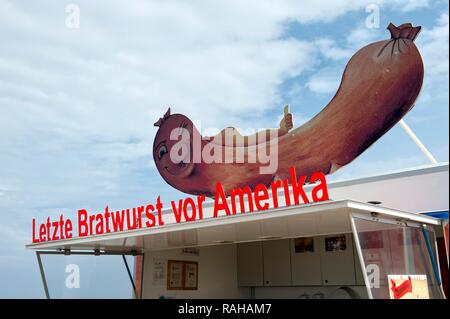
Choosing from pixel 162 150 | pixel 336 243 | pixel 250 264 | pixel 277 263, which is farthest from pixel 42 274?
pixel 336 243

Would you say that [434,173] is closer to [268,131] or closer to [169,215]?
[268,131]

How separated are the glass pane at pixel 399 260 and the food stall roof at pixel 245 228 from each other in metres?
0.14

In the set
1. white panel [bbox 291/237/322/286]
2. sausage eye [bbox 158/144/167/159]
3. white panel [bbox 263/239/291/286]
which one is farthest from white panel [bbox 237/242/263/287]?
sausage eye [bbox 158/144/167/159]

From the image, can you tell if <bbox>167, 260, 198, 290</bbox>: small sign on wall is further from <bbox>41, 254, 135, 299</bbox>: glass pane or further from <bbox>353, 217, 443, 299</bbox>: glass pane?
<bbox>353, 217, 443, 299</bbox>: glass pane

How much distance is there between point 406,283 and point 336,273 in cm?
315

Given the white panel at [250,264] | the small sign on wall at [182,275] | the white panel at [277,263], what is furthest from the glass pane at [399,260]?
the small sign on wall at [182,275]

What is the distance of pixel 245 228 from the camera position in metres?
6.39

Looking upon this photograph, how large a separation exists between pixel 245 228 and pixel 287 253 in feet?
9.85

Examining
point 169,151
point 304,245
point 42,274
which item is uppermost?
point 169,151

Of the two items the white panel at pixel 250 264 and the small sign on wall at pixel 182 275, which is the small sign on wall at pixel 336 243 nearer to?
the white panel at pixel 250 264

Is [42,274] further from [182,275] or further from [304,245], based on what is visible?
[304,245]

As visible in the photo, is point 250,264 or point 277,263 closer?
point 277,263

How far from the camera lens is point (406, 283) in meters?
5.39

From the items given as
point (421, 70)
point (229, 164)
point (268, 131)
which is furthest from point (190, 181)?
point (421, 70)
